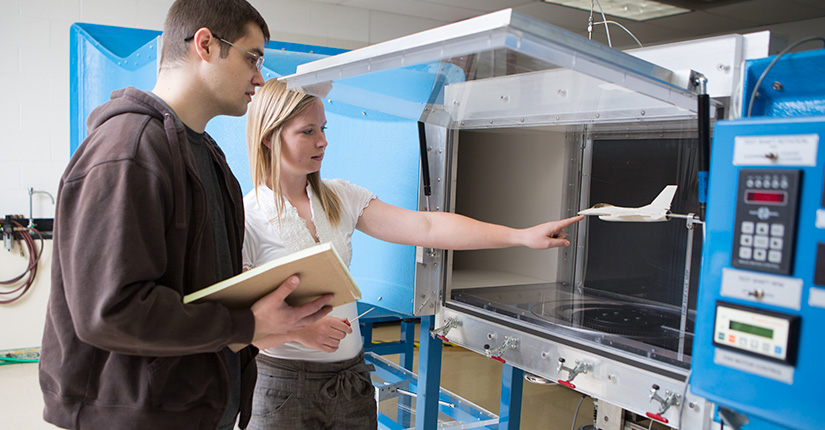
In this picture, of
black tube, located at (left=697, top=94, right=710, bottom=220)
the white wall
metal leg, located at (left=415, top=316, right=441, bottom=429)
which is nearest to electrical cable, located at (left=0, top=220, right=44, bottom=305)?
the white wall

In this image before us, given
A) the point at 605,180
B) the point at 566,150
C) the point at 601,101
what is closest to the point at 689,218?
the point at 601,101

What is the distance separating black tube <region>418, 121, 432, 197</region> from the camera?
5.55ft

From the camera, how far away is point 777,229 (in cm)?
79

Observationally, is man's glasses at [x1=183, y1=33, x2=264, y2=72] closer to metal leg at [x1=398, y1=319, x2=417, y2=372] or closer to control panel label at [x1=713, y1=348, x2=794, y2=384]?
control panel label at [x1=713, y1=348, x2=794, y2=384]

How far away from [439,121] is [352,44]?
3662 millimetres

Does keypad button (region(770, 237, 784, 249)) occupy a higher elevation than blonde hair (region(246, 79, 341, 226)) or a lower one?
lower

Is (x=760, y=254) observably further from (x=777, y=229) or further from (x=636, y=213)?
(x=636, y=213)

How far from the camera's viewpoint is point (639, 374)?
117 centimetres

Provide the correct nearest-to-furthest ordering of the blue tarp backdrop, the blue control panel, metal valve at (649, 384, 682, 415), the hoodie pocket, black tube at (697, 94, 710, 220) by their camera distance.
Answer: the blue control panel < the hoodie pocket < black tube at (697, 94, 710, 220) < metal valve at (649, 384, 682, 415) < the blue tarp backdrop

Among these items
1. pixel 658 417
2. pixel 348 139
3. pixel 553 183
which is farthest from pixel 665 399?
pixel 348 139

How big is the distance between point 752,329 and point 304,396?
0.91 meters

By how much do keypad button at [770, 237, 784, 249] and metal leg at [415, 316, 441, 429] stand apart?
1.12m

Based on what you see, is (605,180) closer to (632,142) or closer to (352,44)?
(632,142)

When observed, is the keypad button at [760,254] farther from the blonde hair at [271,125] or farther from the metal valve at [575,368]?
the blonde hair at [271,125]
